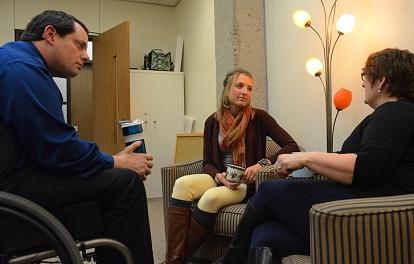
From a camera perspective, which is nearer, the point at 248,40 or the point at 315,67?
the point at 315,67

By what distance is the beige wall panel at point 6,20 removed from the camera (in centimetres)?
419

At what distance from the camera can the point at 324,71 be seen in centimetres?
244

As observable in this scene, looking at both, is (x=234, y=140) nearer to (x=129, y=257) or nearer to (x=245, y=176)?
(x=245, y=176)

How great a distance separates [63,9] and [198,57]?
5.37 ft

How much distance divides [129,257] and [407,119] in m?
0.92

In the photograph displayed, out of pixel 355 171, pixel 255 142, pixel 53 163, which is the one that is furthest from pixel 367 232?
pixel 255 142

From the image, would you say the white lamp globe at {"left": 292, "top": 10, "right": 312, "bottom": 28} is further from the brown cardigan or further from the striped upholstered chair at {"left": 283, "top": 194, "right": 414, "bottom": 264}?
the striped upholstered chair at {"left": 283, "top": 194, "right": 414, "bottom": 264}

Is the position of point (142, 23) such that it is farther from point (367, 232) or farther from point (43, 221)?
point (367, 232)

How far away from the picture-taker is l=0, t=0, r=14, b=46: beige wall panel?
13.7 feet

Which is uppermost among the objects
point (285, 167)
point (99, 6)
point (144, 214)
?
point (99, 6)

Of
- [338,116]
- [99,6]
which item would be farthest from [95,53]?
[338,116]

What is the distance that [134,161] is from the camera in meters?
1.29

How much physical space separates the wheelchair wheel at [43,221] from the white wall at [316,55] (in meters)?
1.71

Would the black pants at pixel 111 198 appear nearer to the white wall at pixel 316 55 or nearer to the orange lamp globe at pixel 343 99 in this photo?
the orange lamp globe at pixel 343 99
